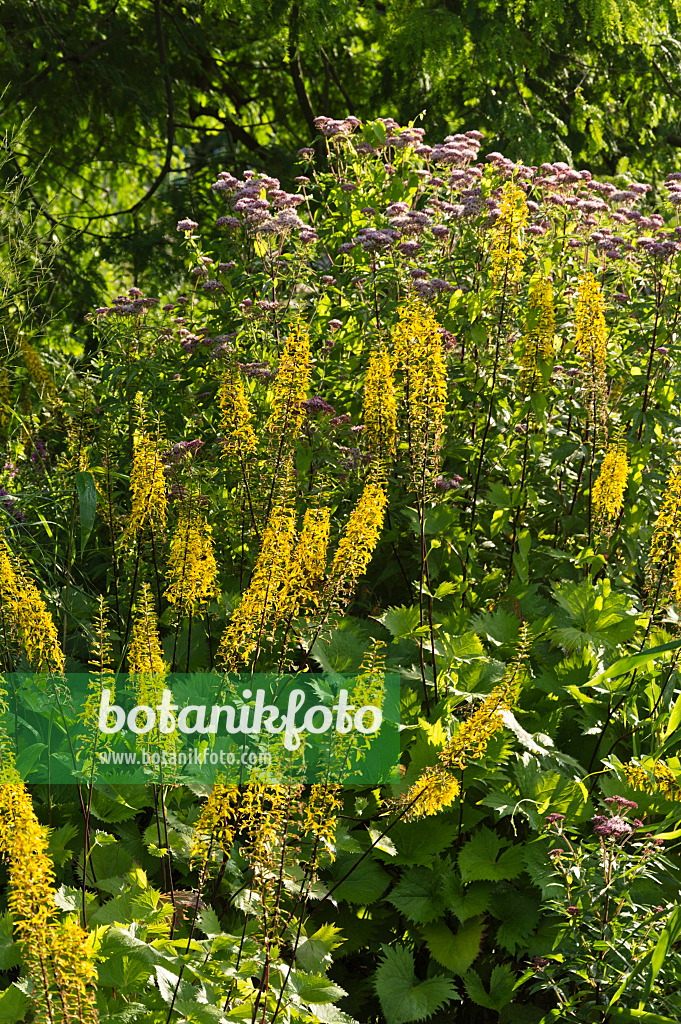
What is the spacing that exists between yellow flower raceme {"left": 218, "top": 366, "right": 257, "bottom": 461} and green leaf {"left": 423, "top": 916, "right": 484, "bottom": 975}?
1.61 metres

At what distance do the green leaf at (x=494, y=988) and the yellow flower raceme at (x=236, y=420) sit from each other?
1.74 m

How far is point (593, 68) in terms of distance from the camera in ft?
25.6

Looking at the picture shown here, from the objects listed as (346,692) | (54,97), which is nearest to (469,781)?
(346,692)

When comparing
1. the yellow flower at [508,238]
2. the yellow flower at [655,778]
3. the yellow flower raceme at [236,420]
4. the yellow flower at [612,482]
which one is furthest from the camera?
the yellow flower at [508,238]

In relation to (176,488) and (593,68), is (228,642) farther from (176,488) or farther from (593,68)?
(593,68)

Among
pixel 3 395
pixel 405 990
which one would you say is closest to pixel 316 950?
pixel 405 990

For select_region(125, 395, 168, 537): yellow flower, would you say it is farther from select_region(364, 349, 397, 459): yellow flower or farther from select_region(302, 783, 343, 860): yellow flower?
select_region(302, 783, 343, 860): yellow flower

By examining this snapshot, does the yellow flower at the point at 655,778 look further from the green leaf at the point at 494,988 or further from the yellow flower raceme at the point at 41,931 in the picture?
the yellow flower raceme at the point at 41,931

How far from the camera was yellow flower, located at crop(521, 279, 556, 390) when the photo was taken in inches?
141

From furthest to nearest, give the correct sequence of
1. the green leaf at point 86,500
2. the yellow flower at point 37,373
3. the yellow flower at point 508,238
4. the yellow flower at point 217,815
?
the yellow flower at point 37,373 < the yellow flower at point 508,238 < the green leaf at point 86,500 < the yellow flower at point 217,815

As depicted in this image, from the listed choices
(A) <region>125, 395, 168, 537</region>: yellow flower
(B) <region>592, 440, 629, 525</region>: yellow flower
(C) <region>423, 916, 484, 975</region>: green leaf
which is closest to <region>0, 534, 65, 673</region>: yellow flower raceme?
(A) <region>125, 395, 168, 537</region>: yellow flower

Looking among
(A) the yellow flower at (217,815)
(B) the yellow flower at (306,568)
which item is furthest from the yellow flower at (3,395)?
(A) the yellow flower at (217,815)

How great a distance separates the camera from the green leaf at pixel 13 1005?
212cm

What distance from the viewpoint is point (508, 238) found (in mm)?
3639
